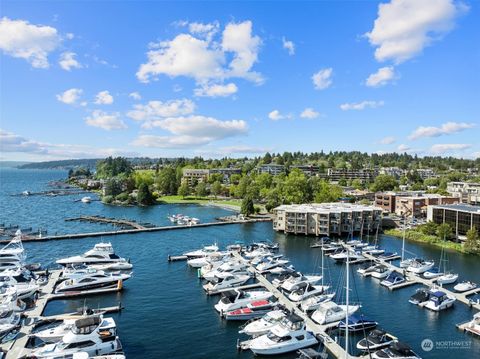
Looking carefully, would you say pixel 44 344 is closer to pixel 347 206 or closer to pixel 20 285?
pixel 20 285

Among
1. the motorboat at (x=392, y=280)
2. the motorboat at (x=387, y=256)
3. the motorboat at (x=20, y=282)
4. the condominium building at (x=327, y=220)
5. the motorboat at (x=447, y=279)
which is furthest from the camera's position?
the condominium building at (x=327, y=220)

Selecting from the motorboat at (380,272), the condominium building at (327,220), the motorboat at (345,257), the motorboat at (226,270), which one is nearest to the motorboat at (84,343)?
the motorboat at (226,270)

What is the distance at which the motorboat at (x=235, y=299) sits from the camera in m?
36.0

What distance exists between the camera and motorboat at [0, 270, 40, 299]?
38.9 m

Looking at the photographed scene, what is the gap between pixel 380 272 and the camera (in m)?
48.8

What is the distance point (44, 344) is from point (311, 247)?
4690 cm

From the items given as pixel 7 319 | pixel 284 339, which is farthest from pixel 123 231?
pixel 284 339

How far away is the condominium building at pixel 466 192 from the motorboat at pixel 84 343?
10048cm

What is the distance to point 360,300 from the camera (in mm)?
40906

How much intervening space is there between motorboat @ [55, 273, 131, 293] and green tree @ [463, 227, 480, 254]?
5420 centimetres

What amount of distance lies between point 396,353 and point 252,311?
13.3 meters

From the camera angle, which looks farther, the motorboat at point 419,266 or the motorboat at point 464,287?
the motorboat at point 419,266

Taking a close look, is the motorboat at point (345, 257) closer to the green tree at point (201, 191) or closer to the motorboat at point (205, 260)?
the motorboat at point (205, 260)

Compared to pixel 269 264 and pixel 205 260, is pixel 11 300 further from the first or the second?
pixel 269 264
